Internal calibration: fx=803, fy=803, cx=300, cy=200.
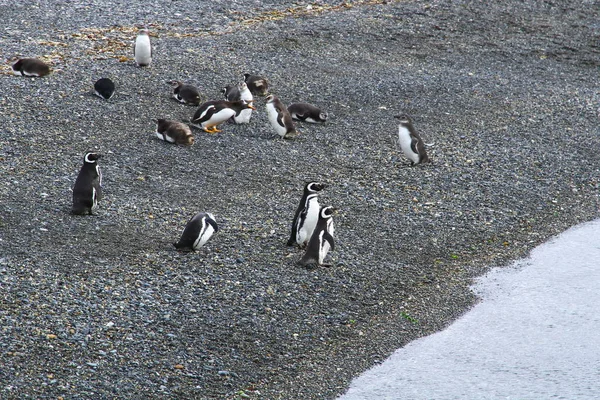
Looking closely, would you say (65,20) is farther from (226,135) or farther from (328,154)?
(328,154)

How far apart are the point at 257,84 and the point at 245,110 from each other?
1.20m

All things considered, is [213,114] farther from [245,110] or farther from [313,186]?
[313,186]

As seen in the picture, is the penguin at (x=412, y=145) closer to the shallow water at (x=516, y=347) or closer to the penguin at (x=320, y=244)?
the shallow water at (x=516, y=347)

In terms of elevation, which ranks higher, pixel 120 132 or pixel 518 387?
pixel 518 387

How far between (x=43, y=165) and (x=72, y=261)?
2.55 meters

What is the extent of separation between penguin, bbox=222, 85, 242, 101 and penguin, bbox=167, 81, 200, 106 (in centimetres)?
45

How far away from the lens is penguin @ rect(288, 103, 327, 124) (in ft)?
36.3

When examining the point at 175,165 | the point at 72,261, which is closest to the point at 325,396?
the point at 72,261

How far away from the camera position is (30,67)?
38.0ft

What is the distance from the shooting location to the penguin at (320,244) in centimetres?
709

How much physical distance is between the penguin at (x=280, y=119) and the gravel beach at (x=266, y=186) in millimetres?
149

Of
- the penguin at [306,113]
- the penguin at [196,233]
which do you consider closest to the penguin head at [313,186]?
the penguin at [196,233]

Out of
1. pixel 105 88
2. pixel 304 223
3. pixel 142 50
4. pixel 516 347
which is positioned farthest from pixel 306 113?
pixel 516 347

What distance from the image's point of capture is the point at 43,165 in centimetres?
902
